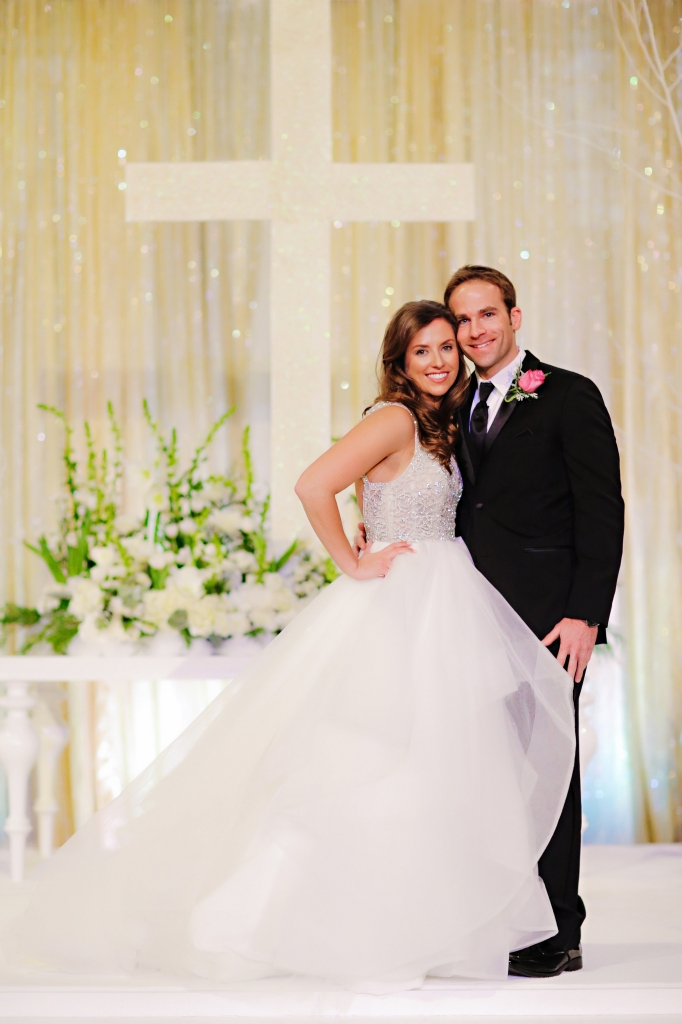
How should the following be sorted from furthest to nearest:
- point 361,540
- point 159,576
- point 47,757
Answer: point 47,757
point 159,576
point 361,540

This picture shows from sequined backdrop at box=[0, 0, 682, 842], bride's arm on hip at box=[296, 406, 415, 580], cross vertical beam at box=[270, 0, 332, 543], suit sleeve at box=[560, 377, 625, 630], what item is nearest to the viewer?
suit sleeve at box=[560, 377, 625, 630]

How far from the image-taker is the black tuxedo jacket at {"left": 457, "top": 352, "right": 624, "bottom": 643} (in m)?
2.46

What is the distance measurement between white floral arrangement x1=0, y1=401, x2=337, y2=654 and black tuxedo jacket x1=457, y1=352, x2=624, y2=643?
3.57ft

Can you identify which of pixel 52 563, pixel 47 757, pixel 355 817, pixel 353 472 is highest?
pixel 353 472

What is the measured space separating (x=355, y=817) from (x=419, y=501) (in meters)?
0.84

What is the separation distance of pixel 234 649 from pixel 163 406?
4.70ft

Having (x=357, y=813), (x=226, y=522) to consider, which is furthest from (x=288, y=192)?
(x=357, y=813)

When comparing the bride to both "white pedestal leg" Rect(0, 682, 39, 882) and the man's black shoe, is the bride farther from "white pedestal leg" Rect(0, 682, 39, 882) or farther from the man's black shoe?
"white pedestal leg" Rect(0, 682, 39, 882)

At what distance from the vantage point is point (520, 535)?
8.32 ft

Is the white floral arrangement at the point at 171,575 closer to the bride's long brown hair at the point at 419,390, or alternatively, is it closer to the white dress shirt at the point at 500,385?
the bride's long brown hair at the point at 419,390

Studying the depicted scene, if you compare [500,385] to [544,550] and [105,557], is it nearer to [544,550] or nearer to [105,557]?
[544,550]

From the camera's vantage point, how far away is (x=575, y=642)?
8.11ft

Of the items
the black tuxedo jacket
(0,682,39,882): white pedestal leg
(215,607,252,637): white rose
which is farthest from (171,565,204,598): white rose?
the black tuxedo jacket

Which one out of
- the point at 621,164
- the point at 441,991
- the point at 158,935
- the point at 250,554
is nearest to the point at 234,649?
the point at 250,554
